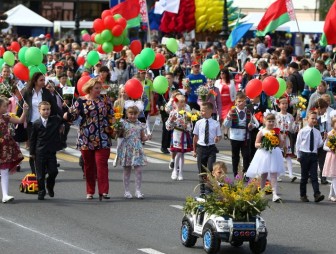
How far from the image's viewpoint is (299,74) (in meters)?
26.4

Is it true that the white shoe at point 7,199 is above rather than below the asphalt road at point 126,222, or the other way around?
above

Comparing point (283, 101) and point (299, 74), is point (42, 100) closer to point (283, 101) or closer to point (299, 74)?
point (283, 101)

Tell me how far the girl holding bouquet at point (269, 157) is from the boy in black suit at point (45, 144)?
2861mm

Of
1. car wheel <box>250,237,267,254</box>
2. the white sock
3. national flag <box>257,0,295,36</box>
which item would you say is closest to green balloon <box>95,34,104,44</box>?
national flag <box>257,0,295,36</box>

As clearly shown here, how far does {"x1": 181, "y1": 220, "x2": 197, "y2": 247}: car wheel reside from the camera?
13.4 m

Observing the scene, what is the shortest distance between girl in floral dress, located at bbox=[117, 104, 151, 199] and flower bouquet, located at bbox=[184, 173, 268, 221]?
426 cm

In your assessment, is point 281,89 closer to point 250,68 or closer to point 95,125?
point 250,68

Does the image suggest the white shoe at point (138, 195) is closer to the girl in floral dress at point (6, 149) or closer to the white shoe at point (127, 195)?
the white shoe at point (127, 195)

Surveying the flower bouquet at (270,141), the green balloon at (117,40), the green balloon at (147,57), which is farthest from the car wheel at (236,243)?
the green balloon at (117,40)

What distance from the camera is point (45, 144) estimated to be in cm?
1736

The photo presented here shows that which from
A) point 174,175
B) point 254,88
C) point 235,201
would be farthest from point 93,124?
point 254,88

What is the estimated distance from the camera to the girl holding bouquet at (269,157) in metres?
17.6

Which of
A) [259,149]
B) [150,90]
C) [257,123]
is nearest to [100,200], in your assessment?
[259,149]

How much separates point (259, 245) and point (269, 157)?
15.8 feet
